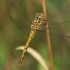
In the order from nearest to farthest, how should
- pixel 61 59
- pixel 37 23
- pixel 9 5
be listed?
pixel 37 23 < pixel 61 59 < pixel 9 5

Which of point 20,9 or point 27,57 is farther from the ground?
point 20,9

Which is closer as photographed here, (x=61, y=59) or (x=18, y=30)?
(x=61, y=59)

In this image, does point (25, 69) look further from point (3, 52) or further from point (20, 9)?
point (20, 9)

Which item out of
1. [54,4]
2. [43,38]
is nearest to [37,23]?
[43,38]

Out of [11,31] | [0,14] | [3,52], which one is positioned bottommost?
[3,52]

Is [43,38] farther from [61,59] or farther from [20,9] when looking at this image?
[20,9]

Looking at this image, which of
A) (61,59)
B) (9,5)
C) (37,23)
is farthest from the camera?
(9,5)
